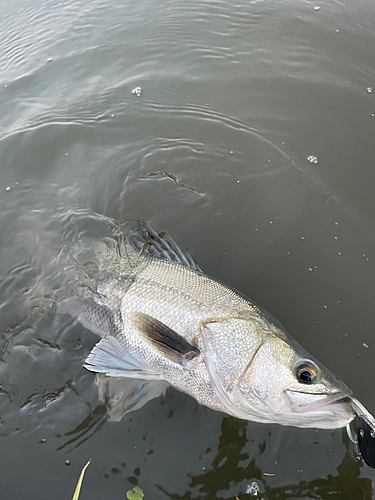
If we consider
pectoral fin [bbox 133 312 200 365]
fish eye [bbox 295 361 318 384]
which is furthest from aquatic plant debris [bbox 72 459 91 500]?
fish eye [bbox 295 361 318 384]

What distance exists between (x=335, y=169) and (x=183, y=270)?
85.1 inches

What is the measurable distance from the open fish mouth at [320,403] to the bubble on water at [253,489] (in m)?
0.80

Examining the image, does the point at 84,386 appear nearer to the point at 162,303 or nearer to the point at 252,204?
the point at 162,303

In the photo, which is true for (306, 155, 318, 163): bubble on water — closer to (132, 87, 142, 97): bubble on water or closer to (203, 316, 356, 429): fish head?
(203, 316, 356, 429): fish head

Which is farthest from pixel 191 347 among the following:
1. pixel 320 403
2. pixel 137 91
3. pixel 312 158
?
pixel 137 91

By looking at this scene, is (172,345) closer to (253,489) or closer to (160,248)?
(160,248)

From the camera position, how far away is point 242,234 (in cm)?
350

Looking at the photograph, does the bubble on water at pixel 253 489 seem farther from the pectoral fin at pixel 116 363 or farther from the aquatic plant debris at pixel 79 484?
the aquatic plant debris at pixel 79 484

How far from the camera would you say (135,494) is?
2.44 meters

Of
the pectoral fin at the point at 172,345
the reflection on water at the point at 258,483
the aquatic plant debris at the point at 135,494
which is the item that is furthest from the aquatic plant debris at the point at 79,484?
the pectoral fin at the point at 172,345

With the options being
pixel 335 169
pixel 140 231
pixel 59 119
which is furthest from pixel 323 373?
pixel 59 119

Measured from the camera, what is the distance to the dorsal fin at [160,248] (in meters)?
2.92

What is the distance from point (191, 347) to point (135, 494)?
1051 mm

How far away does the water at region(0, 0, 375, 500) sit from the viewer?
2.56 m
